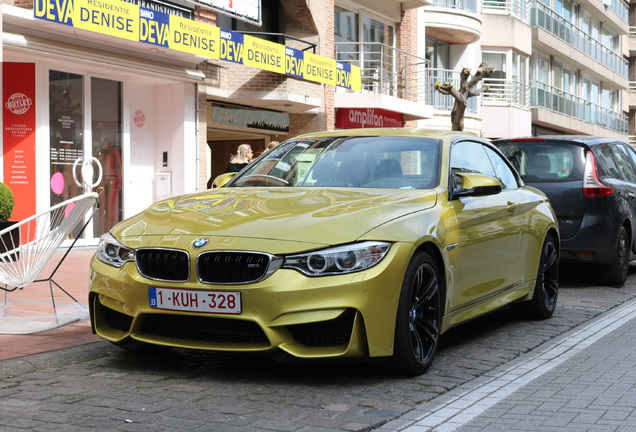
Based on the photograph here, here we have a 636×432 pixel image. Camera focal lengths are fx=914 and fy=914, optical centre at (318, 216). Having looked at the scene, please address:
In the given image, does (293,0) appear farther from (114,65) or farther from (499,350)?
(499,350)

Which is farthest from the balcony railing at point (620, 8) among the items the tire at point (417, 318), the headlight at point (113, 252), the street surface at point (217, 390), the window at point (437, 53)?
the headlight at point (113, 252)

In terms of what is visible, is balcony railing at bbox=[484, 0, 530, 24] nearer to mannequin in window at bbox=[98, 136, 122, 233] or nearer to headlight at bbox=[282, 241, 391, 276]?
mannequin in window at bbox=[98, 136, 122, 233]

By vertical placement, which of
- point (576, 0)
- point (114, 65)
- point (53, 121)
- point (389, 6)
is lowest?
point (53, 121)

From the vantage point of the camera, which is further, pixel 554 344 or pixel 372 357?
pixel 554 344

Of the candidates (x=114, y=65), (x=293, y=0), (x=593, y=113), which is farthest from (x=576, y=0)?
(x=114, y=65)

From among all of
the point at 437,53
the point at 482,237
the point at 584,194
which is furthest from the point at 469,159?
the point at 437,53

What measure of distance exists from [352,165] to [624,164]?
630cm

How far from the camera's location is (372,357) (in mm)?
4875

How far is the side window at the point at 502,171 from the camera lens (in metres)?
7.24

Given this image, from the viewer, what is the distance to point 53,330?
21.8ft

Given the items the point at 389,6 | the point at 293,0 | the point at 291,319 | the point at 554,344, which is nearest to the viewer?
the point at 291,319

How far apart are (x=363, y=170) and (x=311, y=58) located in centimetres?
1347

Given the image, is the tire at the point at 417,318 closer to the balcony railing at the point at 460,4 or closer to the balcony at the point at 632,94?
the balcony railing at the point at 460,4

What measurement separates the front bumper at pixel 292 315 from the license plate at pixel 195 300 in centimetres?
3
